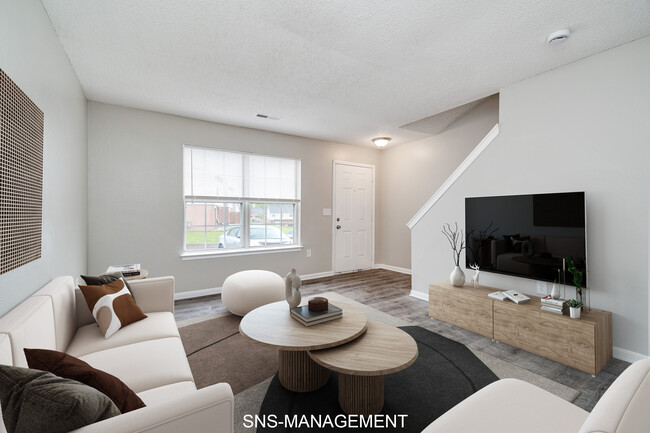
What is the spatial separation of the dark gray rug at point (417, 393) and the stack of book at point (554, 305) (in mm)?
734

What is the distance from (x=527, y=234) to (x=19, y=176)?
374 cm

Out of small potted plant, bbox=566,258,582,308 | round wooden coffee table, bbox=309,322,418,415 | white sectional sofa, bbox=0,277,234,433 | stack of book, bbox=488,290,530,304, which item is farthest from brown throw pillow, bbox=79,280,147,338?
small potted plant, bbox=566,258,582,308

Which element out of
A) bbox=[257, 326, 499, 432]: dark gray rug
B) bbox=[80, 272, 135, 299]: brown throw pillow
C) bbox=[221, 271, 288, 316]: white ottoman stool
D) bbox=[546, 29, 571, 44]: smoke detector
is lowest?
bbox=[257, 326, 499, 432]: dark gray rug

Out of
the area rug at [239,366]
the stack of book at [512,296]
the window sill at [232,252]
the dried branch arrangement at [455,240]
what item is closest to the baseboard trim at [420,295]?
the dried branch arrangement at [455,240]

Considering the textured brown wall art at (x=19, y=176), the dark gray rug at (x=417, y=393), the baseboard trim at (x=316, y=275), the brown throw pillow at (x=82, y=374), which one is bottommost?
the dark gray rug at (x=417, y=393)

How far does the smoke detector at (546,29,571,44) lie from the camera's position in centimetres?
222

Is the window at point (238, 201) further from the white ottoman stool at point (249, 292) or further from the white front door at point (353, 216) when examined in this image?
the white ottoman stool at point (249, 292)

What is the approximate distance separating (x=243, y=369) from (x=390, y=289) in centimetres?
280

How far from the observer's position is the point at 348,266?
5801 millimetres

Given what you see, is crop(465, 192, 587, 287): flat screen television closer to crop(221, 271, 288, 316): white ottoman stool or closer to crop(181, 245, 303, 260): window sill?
crop(221, 271, 288, 316): white ottoman stool

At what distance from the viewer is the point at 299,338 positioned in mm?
1805

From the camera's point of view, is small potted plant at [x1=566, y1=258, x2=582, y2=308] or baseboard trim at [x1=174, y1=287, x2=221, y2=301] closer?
small potted plant at [x1=566, y1=258, x2=582, y2=308]

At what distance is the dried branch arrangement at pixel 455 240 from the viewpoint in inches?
140

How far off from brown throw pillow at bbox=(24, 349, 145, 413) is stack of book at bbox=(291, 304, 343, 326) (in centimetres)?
110
